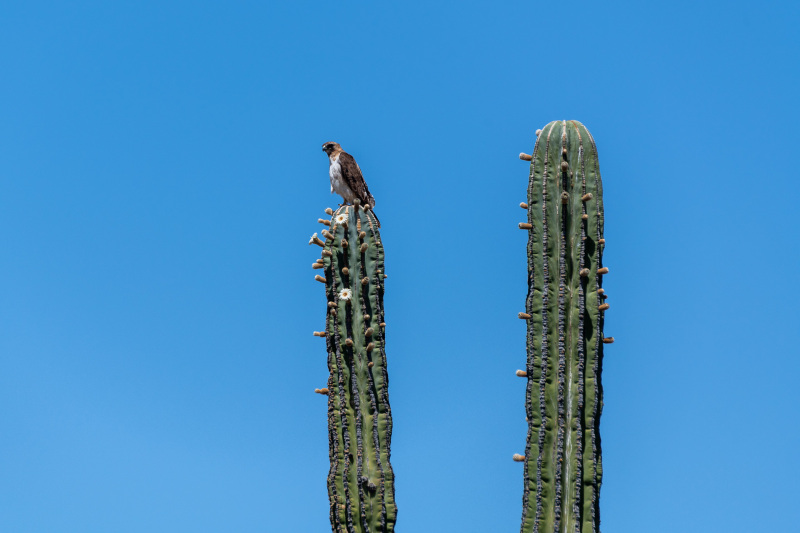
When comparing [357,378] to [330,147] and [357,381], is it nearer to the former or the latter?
[357,381]

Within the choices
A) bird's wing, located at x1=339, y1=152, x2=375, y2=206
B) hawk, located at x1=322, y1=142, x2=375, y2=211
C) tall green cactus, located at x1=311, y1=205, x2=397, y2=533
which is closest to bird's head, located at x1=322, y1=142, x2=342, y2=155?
hawk, located at x1=322, y1=142, x2=375, y2=211

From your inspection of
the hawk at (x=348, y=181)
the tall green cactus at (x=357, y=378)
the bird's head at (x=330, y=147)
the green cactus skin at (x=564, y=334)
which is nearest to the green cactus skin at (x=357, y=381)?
the tall green cactus at (x=357, y=378)

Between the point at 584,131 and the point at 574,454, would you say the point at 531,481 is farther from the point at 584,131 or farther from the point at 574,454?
the point at 584,131

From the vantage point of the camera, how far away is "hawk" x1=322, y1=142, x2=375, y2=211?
11.1m

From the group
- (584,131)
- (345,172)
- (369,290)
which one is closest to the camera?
(584,131)

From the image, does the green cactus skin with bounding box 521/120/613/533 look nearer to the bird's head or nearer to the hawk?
the hawk

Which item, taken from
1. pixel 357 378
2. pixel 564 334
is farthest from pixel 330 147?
pixel 564 334

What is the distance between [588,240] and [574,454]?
5.36 feet

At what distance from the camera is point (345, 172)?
36.9 feet

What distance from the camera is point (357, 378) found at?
10016mm

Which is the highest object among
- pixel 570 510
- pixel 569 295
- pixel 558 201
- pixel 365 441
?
pixel 558 201

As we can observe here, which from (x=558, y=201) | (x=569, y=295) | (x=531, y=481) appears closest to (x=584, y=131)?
(x=558, y=201)

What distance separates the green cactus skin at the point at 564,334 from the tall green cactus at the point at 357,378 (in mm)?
1349

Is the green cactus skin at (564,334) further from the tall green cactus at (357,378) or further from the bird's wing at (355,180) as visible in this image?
the bird's wing at (355,180)
